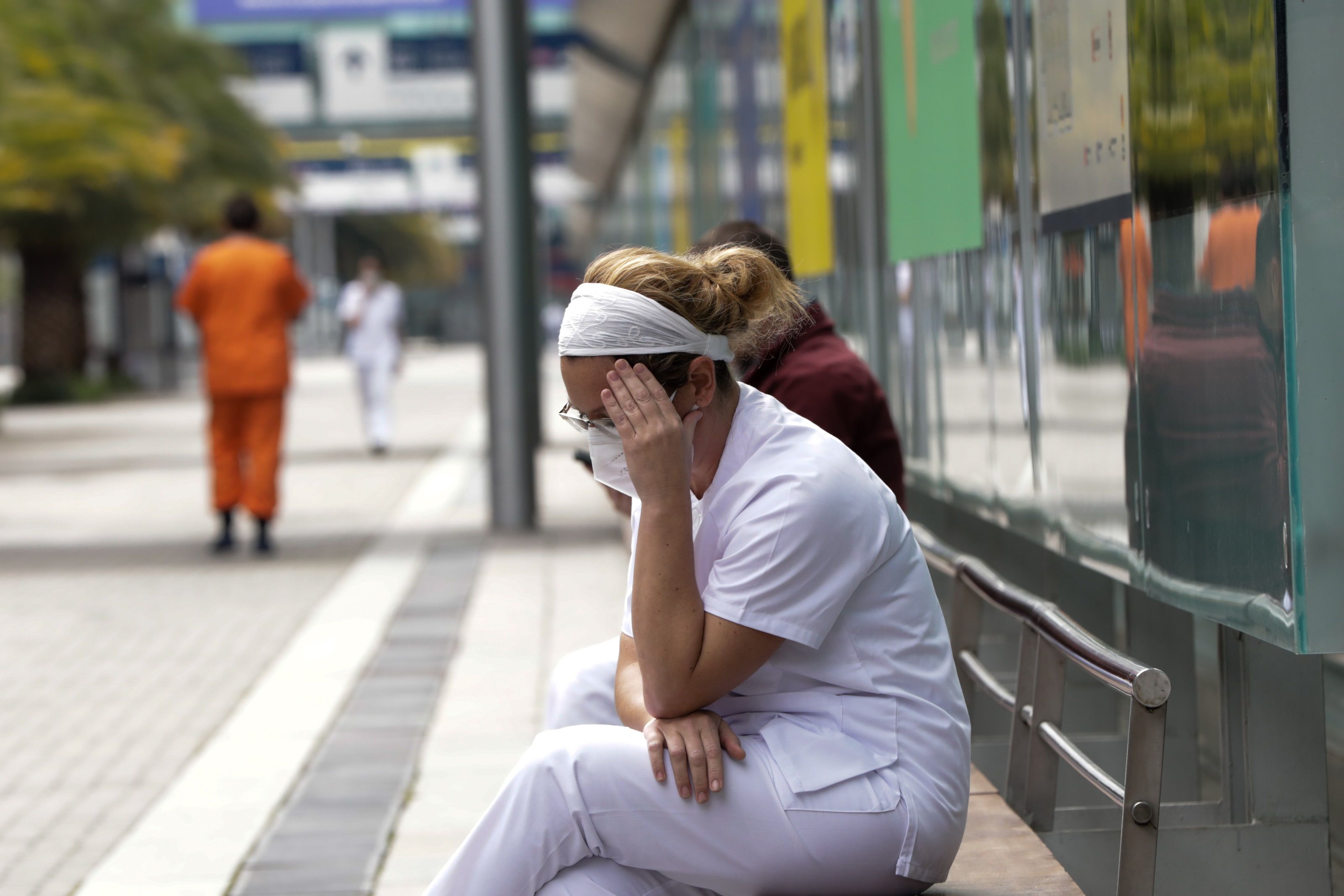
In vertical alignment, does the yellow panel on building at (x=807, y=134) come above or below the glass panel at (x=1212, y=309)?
above

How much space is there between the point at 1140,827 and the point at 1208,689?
4.01 feet

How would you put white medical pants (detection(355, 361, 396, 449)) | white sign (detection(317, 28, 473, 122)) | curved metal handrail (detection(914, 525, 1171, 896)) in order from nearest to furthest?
curved metal handrail (detection(914, 525, 1171, 896))
white medical pants (detection(355, 361, 396, 449))
white sign (detection(317, 28, 473, 122))

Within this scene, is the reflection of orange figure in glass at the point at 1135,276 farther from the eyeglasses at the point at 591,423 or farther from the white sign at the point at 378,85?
the white sign at the point at 378,85

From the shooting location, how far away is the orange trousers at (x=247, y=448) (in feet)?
30.1

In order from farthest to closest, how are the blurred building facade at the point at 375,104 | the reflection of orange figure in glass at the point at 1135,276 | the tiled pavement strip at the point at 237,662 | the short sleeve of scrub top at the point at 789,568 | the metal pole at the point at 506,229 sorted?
the blurred building facade at the point at 375,104, the metal pole at the point at 506,229, the tiled pavement strip at the point at 237,662, the reflection of orange figure in glass at the point at 1135,276, the short sleeve of scrub top at the point at 789,568

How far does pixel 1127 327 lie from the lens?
328 centimetres

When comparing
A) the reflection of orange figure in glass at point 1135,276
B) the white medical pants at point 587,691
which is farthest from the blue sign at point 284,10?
the white medical pants at point 587,691

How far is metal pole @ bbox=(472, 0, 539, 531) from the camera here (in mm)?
9680

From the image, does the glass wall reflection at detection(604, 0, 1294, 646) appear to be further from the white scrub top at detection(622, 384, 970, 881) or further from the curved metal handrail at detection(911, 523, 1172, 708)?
the white scrub top at detection(622, 384, 970, 881)

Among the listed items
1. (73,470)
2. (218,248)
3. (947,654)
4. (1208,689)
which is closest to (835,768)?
(947,654)

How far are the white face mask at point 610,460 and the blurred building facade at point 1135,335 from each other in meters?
0.90

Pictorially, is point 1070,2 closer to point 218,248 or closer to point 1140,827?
point 1140,827

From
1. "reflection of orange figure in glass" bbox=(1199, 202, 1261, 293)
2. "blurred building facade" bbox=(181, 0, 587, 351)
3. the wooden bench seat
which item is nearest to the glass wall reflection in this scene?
"reflection of orange figure in glass" bbox=(1199, 202, 1261, 293)

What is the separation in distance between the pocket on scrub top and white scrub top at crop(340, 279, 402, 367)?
13.7 meters
